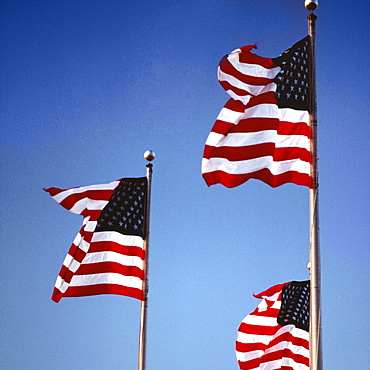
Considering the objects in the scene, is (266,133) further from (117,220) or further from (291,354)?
(291,354)

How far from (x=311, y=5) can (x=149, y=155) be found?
29.6 ft

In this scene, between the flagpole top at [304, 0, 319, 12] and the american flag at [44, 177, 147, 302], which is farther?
the american flag at [44, 177, 147, 302]

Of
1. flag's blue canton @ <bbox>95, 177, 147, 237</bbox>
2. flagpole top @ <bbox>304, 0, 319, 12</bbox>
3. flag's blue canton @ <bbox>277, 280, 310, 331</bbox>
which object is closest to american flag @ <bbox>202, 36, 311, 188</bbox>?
flagpole top @ <bbox>304, 0, 319, 12</bbox>

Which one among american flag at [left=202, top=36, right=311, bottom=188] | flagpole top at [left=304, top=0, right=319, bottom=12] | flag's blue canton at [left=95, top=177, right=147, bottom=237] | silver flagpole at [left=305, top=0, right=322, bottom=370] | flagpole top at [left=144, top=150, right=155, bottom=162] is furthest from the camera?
flagpole top at [left=144, top=150, right=155, bottom=162]

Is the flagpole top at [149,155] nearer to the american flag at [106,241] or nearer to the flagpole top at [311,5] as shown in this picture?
the american flag at [106,241]

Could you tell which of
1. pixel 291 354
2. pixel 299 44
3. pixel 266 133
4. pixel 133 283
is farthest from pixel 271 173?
pixel 291 354

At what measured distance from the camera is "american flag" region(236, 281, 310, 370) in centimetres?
2645

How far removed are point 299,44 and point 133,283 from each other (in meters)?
8.95

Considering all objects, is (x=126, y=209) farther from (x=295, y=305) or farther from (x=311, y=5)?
(x=311, y=5)

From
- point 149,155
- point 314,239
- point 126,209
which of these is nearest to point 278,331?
point 126,209

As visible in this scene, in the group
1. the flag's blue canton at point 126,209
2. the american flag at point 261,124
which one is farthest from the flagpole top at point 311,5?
the flag's blue canton at point 126,209

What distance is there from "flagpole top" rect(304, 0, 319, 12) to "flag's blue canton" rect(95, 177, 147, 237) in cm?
881

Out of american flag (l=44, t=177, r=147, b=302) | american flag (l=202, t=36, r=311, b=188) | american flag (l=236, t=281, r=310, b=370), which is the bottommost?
american flag (l=236, t=281, r=310, b=370)

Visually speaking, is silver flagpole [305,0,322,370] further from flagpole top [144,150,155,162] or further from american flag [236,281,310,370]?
american flag [236,281,310,370]
